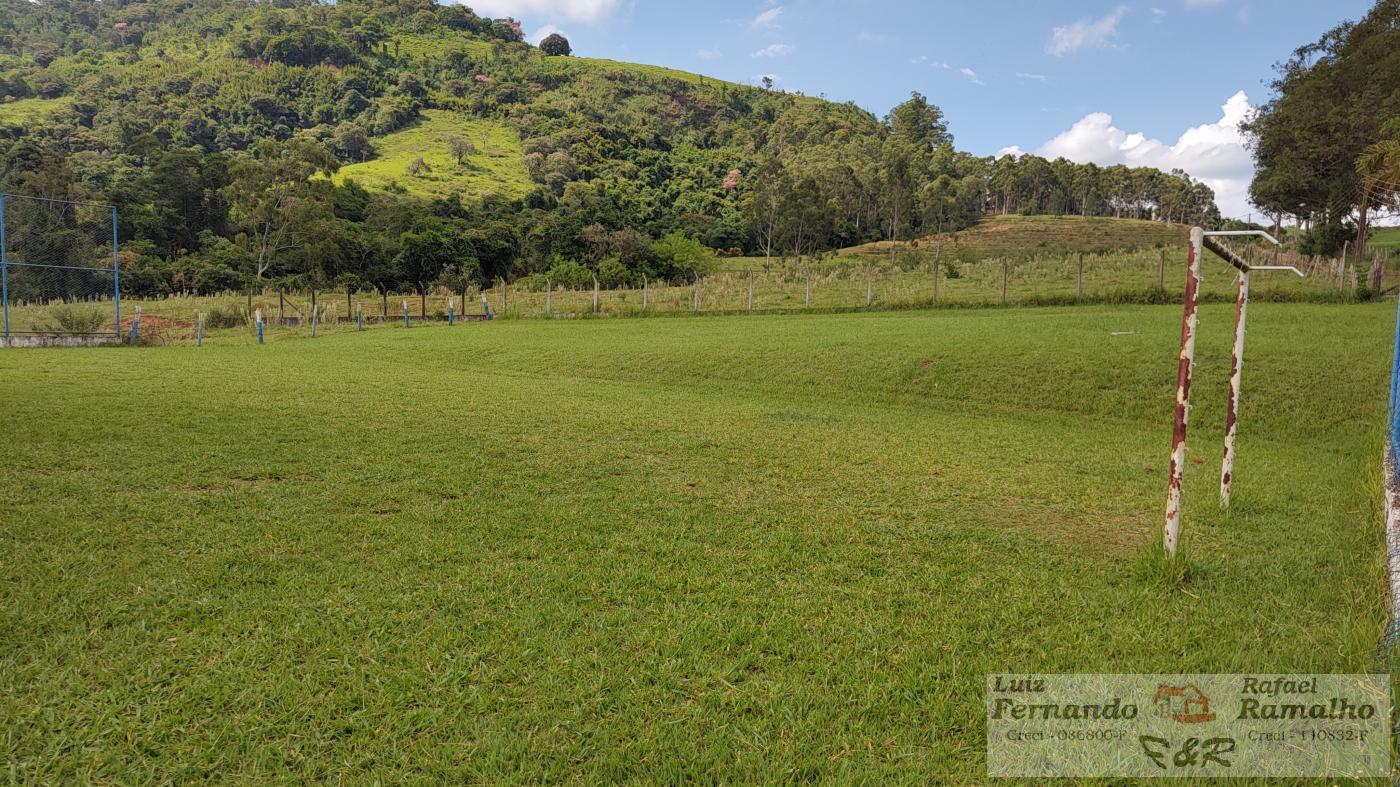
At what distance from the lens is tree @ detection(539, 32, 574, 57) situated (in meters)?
173

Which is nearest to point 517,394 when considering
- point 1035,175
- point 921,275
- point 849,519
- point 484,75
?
point 849,519

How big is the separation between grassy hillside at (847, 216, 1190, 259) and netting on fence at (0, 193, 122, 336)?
56814mm

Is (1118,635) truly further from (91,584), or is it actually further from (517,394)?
(517,394)

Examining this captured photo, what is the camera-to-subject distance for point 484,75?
5536 inches

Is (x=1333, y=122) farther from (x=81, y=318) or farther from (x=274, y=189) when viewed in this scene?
(x=274, y=189)

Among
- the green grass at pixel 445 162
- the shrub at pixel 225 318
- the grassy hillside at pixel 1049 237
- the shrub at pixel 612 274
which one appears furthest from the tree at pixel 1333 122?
the green grass at pixel 445 162

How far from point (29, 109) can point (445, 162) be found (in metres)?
52.8

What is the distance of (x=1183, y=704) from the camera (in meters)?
2.69

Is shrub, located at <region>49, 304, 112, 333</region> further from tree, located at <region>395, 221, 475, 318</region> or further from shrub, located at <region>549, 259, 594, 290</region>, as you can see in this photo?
shrub, located at <region>549, 259, 594, 290</region>

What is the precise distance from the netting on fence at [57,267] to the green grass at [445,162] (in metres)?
47.3

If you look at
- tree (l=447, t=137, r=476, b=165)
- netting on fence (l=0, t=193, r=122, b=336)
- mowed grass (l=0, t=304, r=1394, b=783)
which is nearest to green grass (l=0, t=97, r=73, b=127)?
tree (l=447, t=137, r=476, b=165)

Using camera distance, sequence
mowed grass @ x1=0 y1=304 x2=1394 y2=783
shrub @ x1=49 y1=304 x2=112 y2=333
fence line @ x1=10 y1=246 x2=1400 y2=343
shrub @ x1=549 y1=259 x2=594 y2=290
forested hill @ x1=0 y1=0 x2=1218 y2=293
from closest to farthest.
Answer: mowed grass @ x1=0 y1=304 x2=1394 y2=783, shrub @ x1=49 y1=304 x2=112 y2=333, fence line @ x1=10 y1=246 x2=1400 y2=343, forested hill @ x1=0 y1=0 x2=1218 y2=293, shrub @ x1=549 y1=259 x2=594 y2=290

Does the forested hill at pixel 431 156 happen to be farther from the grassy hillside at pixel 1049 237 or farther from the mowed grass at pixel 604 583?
the mowed grass at pixel 604 583

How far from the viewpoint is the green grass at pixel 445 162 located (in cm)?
7838
